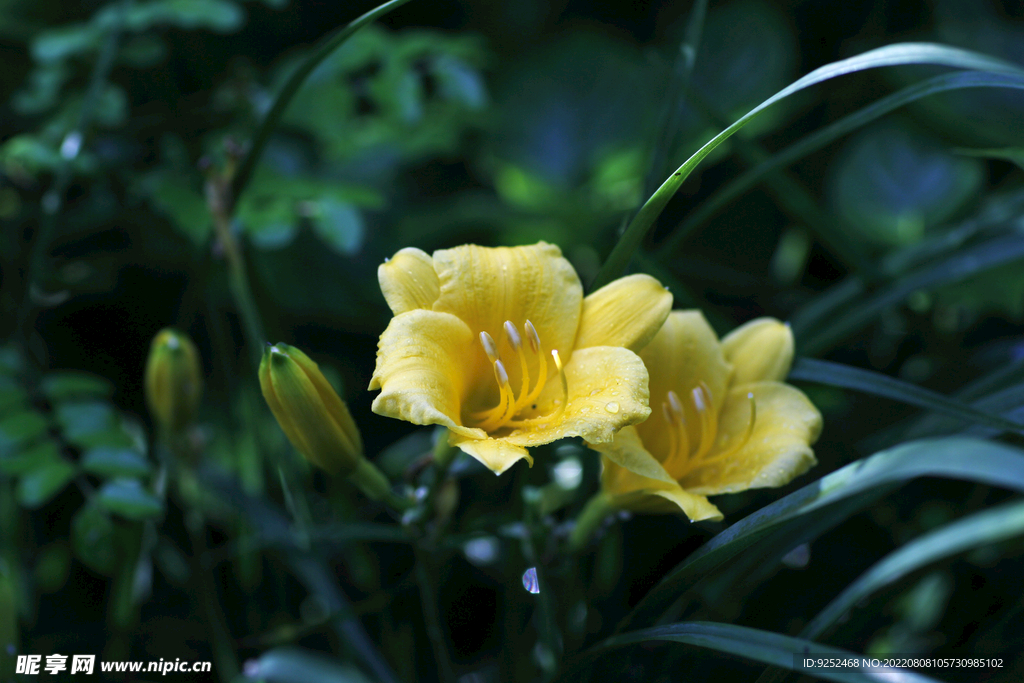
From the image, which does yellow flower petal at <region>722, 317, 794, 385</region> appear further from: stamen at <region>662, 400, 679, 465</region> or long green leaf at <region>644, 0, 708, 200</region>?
long green leaf at <region>644, 0, 708, 200</region>

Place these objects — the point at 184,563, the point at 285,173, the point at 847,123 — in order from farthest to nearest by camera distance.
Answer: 1. the point at 285,173
2. the point at 184,563
3. the point at 847,123

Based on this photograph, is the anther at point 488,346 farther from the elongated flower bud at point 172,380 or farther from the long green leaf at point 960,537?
the elongated flower bud at point 172,380

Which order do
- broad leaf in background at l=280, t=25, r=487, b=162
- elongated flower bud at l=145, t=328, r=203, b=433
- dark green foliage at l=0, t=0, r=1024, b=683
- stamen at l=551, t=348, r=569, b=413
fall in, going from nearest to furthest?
stamen at l=551, t=348, r=569, b=413
dark green foliage at l=0, t=0, r=1024, b=683
elongated flower bud at l=145, t=328, r=203, b=433
broad leaf in background at l=280, t=25, r=487, b=162

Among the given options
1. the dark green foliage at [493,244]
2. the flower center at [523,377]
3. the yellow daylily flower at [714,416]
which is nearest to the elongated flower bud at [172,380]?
the dark green foliage at [493,244]

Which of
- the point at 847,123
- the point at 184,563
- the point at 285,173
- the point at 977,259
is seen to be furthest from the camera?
Result: the point at 285,173

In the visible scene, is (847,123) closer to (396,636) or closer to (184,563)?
(396,636)

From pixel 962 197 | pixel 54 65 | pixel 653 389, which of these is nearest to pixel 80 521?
pixel 653 389

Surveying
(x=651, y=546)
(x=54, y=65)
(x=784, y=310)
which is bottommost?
(x=651, y=546)

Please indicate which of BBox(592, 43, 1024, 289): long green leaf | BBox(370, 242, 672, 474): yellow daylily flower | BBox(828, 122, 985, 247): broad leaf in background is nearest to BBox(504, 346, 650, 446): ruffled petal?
BBox(370, 242, 672, 474): yellow daylily flower
